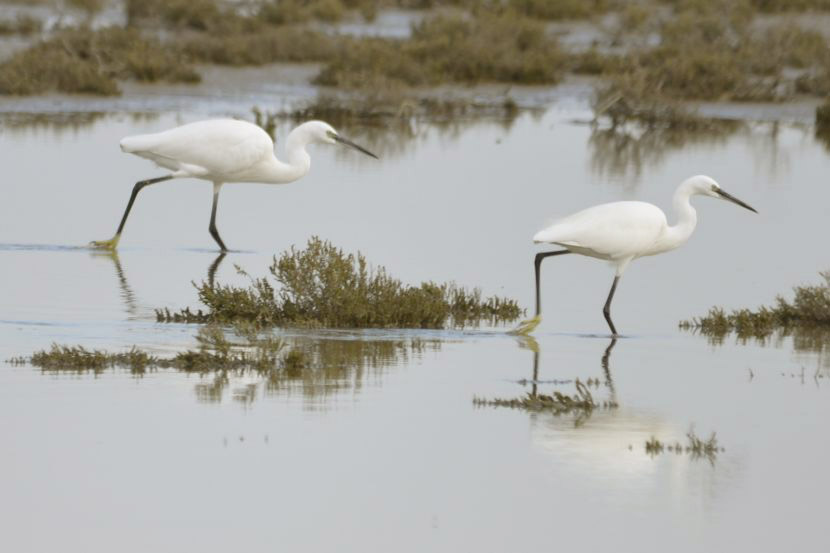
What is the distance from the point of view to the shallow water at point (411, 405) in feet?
21.9

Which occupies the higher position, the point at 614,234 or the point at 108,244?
the point at 614,234

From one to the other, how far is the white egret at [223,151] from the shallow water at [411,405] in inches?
21.8

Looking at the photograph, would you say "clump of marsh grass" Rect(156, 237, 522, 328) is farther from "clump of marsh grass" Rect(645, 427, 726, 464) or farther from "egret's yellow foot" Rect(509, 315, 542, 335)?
"clump of marsh grass" Rect(645, 427, 726, 464)

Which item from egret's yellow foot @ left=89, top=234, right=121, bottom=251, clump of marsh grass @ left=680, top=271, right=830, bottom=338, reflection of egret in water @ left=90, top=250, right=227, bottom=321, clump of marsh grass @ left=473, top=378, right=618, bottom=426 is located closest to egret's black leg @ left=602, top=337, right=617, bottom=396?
clump of marsh grass @ left=473, top=378, right=618, bottom=426

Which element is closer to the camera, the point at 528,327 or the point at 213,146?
the point at 528,327

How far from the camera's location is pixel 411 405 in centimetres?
863

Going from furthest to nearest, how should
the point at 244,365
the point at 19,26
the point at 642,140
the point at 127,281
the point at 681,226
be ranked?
the point at 19,26, the point at 642,140, the point at 127,281, the point at 681,226, the point at 244,365

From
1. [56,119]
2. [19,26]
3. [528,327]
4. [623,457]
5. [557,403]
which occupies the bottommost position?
[623,457]

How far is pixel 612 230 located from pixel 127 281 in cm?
355

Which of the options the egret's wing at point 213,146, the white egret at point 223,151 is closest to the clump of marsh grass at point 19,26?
the white egret at point 223,151

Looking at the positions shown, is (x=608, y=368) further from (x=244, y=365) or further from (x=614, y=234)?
(x=244, y=365)

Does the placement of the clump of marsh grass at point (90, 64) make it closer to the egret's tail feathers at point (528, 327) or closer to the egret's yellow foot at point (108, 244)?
the egret's yellow foot at point (108, 244)

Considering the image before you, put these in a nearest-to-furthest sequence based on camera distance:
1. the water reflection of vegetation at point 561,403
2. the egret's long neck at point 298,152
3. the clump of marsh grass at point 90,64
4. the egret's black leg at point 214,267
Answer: the water reflection of vegetation at point 561,403 → the egret's black leg at point 214,267 → the egret's long neck at point 298,152 → the clump of marsh grass at point 90,64

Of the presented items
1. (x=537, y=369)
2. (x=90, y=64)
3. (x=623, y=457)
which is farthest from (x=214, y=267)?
(x=90, y=64)
